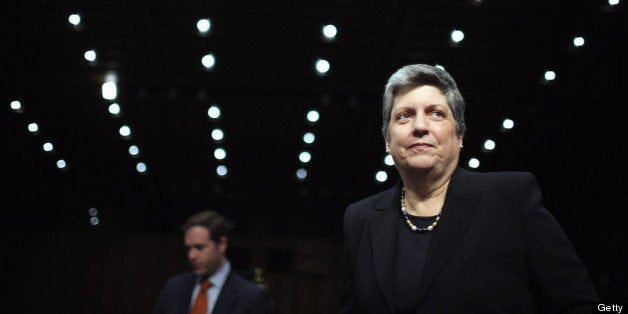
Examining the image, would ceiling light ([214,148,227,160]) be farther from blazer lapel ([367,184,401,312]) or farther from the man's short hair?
blazer lapel ([367,184,401,312])

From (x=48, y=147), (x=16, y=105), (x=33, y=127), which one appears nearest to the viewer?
(x=16, y=105)

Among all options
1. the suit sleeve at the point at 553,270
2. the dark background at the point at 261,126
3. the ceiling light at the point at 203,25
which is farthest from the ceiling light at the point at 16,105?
the suit sleeve at the point at 553,270

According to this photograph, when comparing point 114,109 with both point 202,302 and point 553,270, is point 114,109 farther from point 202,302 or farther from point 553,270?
point 553,270

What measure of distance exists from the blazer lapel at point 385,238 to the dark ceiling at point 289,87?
478cm

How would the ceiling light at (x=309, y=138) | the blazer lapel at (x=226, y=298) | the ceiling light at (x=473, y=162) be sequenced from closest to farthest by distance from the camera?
the blazer lapel at (x=226, y=298), the ceiling light at (x=309, y=138), the ceiling light at (x=473, y=162)

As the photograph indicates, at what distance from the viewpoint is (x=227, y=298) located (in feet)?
13.3

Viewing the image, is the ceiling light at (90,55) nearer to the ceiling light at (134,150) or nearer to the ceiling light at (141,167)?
the ceiling light at (134,150)

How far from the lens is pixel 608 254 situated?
26.7ft

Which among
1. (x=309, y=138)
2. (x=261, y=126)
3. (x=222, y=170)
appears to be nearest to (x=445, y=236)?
(x=261, y=126)

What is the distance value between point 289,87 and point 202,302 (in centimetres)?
377

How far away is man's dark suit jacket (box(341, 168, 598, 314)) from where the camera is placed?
1429mm

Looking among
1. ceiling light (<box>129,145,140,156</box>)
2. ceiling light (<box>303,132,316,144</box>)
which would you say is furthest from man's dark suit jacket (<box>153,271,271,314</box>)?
ceiling light (<box>129,145,140,156</box>)

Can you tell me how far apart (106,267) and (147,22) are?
15.9ft

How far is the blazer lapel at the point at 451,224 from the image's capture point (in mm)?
1472
